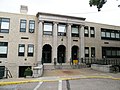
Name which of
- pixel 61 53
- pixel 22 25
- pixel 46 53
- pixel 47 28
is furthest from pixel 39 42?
pixel 61 53

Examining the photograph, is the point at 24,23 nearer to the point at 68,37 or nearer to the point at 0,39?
the point at 0,39

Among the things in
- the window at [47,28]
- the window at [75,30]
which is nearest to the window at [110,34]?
the window at [75,30]

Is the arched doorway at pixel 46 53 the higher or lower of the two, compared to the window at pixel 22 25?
lower

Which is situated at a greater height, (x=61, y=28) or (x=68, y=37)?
(x=61, y=28)

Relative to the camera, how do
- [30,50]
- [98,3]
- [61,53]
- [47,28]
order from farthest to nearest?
[61,53] < [47,28] < [30,50] < [98,3]

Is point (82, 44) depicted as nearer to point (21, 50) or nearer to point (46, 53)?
point (46, 53)

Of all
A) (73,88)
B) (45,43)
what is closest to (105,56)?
(45,43)

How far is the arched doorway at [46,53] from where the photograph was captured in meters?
26.8

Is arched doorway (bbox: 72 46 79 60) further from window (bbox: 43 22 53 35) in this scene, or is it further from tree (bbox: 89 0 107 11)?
tree (bbox: 89 0 107 11)

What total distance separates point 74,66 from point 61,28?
7.77 meters

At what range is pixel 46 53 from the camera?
2730 cm

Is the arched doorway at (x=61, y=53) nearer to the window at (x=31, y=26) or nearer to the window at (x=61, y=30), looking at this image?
the window at (x=61, y=30)

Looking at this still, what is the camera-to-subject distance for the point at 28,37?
1017 inches

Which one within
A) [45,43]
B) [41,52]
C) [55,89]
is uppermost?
[45,43]
